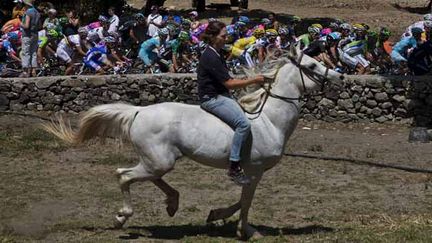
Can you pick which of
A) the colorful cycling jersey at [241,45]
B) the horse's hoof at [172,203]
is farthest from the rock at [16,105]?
the horse's hoof at [172,203]

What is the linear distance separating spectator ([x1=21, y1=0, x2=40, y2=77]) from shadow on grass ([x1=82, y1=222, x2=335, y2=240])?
32.3ft

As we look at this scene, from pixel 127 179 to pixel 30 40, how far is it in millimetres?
10324

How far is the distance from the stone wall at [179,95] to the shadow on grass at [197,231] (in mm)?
8124

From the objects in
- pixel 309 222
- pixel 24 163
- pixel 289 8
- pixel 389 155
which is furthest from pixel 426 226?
pixel 289 8

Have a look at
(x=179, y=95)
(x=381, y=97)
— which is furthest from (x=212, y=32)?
(x=179, y=95)

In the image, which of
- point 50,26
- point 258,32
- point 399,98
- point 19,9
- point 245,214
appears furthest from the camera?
point 19,9

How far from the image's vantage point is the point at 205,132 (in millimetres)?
8531

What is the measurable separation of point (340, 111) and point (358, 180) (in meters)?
5.36

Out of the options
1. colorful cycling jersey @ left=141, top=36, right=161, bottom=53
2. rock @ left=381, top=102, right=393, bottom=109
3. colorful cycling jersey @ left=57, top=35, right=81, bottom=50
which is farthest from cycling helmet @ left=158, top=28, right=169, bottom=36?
rock @ left=381, top=102, right=393, bottom=109

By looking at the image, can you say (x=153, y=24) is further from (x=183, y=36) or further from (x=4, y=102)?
(x=4, y=102)

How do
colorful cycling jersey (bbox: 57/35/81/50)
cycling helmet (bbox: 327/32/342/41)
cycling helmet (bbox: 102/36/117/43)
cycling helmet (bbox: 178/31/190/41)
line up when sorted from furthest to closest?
colorful cycling jersey (bbox: 57/35/81/50) < cycling helmet (bbox: 102/36/117/43) < cycling helmet (bbox: 178/31/190/41) < cycling helmet (bbox: 327/32/342/41)

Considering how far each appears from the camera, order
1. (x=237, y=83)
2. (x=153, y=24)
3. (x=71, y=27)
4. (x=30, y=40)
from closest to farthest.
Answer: (x=237, y=83)
(x=30, y=40)
(x=71, y=27)
(x=153, y=24)

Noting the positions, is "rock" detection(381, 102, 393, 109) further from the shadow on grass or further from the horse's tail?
the horse's tail

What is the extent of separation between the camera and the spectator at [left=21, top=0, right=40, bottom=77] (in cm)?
1802
